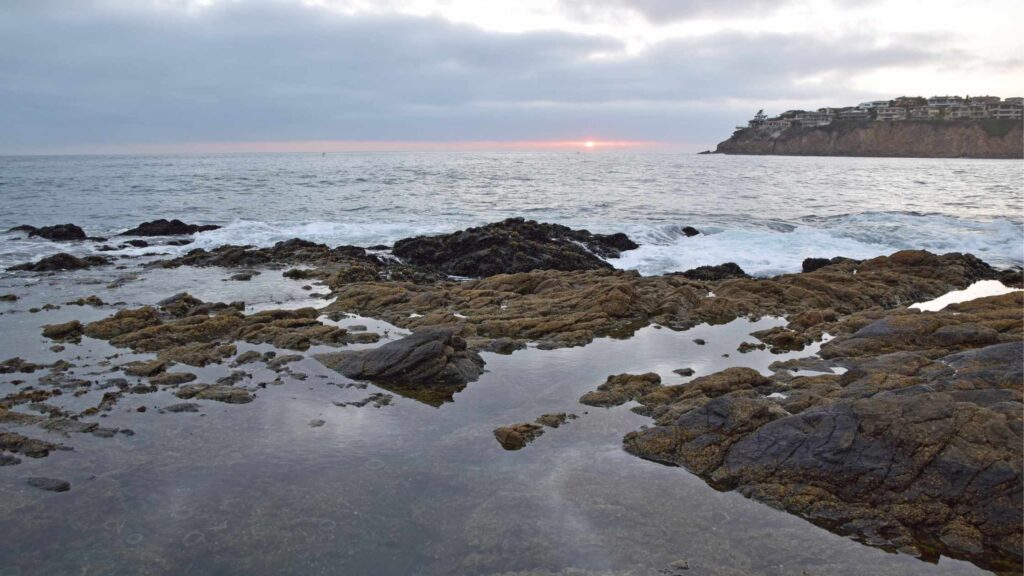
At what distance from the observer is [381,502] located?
8.91 metres

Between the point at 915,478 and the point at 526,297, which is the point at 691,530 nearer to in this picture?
the point at 915,478

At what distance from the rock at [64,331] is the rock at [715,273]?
767 inches

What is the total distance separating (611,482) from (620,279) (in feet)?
43.5

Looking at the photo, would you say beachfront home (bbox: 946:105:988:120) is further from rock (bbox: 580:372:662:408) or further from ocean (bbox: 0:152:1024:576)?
rock (bbox: 580:372:662:408)

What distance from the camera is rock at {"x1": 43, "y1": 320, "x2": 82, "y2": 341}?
16.5 meters

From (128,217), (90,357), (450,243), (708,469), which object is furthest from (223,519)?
(128,217)

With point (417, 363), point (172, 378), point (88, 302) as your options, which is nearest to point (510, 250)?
point (417, 363)

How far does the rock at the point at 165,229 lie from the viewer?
125ft

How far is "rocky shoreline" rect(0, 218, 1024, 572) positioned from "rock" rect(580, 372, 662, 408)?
4 cm

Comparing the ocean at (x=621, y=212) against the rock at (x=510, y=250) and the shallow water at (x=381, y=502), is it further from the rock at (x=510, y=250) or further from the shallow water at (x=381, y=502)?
the shallow water at (x=381, y=502)

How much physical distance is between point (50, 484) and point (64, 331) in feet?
29.1

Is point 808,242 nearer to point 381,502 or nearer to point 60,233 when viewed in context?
point 381,502

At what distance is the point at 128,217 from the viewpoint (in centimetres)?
4766

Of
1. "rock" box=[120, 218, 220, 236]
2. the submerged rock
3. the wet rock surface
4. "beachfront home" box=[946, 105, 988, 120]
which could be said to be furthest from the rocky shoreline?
"beachfront home" box=[946, 105, 988, 120]
